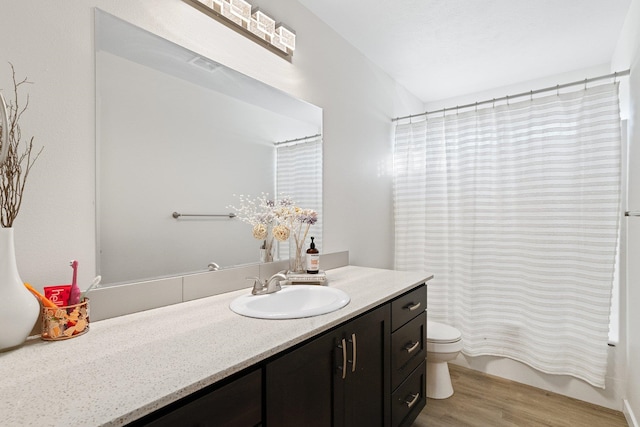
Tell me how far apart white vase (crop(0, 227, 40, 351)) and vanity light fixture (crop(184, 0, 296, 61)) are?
3.61 feet

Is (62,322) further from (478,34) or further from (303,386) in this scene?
(478,34)

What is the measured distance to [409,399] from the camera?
1.62m

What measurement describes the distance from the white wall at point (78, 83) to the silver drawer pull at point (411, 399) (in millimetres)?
901

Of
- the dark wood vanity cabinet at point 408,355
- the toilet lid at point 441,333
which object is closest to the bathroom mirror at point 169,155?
the dark wood vanity cabinet at point 408,355

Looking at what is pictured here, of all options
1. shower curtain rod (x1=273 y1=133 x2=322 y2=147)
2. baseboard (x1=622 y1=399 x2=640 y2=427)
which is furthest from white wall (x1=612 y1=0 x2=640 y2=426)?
shower curtain rod (x1=273 y1=133 x2=322 y2=147)

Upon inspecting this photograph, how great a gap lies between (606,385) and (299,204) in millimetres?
2213

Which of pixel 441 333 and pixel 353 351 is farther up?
pixel 353 351

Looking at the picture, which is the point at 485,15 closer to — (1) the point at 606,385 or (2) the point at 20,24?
(2) the point at 20,24

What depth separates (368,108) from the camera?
2473 millimetres

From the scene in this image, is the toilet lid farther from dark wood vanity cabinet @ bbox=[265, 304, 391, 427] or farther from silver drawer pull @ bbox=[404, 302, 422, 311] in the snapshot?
dark wood vanity cabinet @ bbox=[265, 304, 391, 427]

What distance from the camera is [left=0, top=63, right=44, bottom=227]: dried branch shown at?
850 millimetres

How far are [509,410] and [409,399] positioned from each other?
86 centimetres

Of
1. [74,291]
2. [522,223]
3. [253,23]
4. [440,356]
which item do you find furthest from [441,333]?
[253,23]

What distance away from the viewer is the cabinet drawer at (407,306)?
1466 mm
